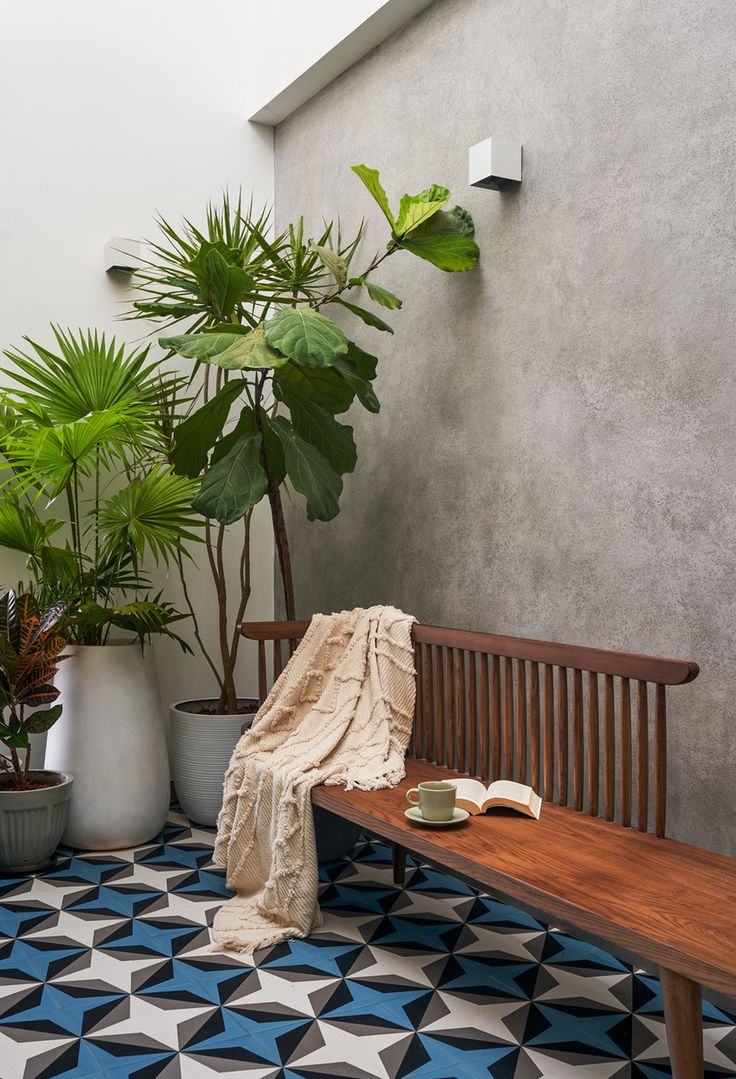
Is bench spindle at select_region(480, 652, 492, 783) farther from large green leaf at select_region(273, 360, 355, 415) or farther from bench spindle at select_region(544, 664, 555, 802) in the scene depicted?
large green leaf at select_region(273, 360, 355, 415)

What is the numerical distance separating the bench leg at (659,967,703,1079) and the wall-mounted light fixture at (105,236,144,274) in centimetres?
→ 344

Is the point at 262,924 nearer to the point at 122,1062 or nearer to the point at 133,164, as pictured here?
the point at 122,1062

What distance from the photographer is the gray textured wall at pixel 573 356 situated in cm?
238

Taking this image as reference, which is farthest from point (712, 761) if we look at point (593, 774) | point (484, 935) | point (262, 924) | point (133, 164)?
point (133, 164)

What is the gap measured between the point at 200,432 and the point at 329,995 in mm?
1872

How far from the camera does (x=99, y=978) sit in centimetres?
238

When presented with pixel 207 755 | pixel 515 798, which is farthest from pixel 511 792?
pixel 207 755

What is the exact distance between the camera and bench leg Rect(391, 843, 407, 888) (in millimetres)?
3008

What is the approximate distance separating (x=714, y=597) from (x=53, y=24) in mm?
3566

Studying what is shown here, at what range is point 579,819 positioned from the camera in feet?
7.62

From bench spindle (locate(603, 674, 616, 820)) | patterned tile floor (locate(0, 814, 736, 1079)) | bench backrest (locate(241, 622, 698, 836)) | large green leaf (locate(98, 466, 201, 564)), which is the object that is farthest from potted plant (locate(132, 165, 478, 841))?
bench spindle (locate(603, 674, 616, 820))

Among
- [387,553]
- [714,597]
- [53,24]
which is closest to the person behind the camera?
[714,597]

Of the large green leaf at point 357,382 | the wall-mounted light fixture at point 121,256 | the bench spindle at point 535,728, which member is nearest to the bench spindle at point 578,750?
the bench spindle at point 535,728

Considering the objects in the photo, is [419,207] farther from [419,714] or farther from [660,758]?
[660,758]
